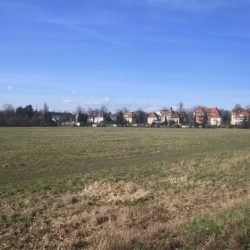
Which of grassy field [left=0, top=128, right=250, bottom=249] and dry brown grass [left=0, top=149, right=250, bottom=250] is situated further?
dry brown grass [left=0, top=149, right=250, bottom=250]

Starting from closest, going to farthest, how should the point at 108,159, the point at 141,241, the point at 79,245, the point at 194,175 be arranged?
the point at 141,241
the point at 79,245
the point at 194,175
the point at 108,159

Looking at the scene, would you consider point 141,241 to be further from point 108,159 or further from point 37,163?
point 108,159

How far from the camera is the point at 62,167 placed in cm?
2602

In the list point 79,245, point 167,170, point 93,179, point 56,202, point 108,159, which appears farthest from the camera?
point 108,159

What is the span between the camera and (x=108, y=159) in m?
31.4

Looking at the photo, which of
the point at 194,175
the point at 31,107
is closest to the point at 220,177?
the point at 194,175

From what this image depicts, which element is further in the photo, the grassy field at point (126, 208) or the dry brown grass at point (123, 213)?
the dry brown grass at point (123, 213)

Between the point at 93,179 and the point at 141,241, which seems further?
the point at 93,179

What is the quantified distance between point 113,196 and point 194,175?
749 centimetres

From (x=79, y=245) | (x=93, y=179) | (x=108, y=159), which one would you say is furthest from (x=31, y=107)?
(x=79, y=245)

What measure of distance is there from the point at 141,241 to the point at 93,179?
11.6 meters

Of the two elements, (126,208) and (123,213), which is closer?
(123,213)

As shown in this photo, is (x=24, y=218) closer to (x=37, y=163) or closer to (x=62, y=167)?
(x=62, y=167)

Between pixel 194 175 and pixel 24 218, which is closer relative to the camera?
pixel 24 218
